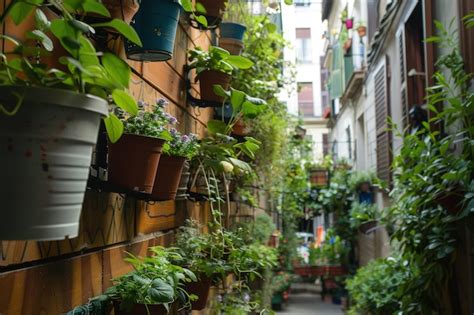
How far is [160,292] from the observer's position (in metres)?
1.65

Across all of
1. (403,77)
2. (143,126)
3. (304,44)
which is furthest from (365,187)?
(304,44)

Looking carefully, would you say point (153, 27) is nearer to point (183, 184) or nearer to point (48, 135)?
point (183, 184)

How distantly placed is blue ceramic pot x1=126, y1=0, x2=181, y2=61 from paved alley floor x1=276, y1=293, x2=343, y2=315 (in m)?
9.08

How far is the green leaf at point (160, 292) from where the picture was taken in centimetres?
164

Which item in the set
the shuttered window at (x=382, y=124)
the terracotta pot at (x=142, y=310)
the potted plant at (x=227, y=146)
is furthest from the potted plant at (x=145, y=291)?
the shuttered window at (x=382, y=124)

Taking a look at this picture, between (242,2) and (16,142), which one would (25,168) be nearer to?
(16,142)

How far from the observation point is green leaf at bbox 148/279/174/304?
1.64m

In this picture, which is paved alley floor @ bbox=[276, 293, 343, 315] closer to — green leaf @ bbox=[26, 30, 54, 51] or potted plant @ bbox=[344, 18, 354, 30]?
potted plant @ bbox=[344, 18, 354, 30]

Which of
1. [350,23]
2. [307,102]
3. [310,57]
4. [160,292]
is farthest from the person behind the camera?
[310,57]

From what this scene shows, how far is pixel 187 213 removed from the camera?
3.45 metres

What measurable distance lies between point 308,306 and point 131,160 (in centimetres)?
1022

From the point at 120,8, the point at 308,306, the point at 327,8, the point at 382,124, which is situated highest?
the point at 327,8

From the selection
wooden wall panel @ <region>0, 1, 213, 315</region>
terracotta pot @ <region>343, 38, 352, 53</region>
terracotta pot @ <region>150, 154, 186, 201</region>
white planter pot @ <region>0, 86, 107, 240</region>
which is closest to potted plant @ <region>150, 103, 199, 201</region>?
terracotta pot @ <region>150, 154, 186, 201</region>

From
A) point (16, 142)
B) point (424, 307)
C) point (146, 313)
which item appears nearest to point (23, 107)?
point (16, 142)
